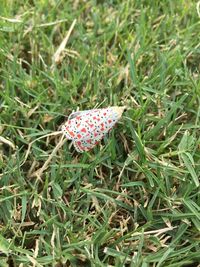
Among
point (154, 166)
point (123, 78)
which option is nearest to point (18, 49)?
point (123, 78)

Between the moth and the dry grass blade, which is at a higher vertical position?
the dry grass blade

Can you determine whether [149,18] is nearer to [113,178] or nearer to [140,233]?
[113,178]

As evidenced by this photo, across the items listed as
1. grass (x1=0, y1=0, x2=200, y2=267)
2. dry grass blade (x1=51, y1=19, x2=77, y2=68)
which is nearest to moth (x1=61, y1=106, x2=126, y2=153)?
grass (x1=0, y1=0, x2=200, y2=267)

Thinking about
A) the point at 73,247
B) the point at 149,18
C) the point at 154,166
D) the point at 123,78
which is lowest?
the point at 73,247

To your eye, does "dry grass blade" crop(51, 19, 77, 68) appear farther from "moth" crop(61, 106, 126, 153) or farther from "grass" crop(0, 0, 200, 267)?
"moth" crop(61, 106, 126, 153)

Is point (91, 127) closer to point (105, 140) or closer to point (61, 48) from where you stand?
point (105, 140)

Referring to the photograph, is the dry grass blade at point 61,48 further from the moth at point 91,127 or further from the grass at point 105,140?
the moth at point 91,127

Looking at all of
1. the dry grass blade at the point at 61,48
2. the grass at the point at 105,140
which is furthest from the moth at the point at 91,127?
the dry grass blade at the point at 61,48
